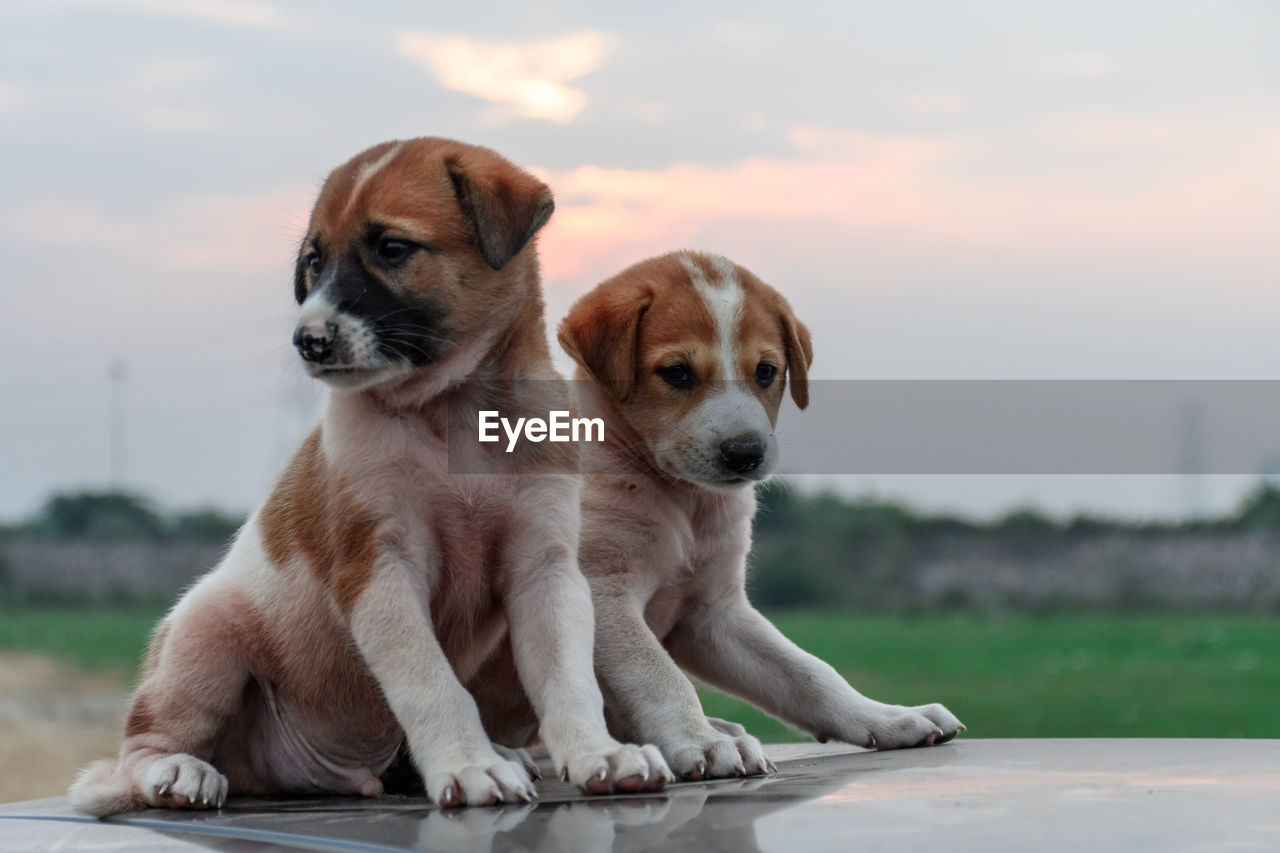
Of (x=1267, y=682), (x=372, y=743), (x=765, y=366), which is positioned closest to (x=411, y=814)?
(x=372, y=743)

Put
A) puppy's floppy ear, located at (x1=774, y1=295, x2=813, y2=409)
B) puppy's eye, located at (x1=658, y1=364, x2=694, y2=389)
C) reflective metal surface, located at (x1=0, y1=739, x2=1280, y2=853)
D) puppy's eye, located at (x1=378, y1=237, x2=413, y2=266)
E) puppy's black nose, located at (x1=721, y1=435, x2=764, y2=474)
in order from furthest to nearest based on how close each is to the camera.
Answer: puppy's floppy ear, located at (x1=774, y1=295, x2=813, y2=409) → puppy's eye, located at (x1=658, y1=364, x2=694, y2=389) → puppy's black nose, located at (x1=721, y1=435, x2=764, y2=474) → puppy's eye, located at (x1=378, y1=237, x2=413, y2=266) → reflective metal surface, located at (x1=0, y1=739, x2=1280, y2=853)

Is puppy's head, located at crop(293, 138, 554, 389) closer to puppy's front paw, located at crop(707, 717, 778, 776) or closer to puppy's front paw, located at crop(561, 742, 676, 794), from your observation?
puppy's front paw, located at crop(561, 742, 676, 794)

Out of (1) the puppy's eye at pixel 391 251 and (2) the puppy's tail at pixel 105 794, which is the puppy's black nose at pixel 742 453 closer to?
(1) the puppy's eye at pixel 391 251

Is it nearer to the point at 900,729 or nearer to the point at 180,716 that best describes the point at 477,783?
the point at 180,716

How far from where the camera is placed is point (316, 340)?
3760 mm

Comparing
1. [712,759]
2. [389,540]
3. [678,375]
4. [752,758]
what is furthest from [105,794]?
[678,375]

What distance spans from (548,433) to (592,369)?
72cm

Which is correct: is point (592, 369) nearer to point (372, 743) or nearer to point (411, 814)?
point (372, 743)

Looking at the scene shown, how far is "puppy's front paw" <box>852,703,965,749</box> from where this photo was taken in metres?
4.51

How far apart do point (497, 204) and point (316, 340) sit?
0.73m

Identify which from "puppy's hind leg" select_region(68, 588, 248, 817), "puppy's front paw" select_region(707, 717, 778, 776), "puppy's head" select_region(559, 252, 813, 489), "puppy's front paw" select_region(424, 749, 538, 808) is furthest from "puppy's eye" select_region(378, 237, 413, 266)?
"puppy's front paw" select_region(707, 717, 778, 776)

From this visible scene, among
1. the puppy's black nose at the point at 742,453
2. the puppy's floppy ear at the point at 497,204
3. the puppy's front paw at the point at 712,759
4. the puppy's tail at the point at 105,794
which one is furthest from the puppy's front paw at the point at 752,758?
the puppy's tail at the point at 105,794

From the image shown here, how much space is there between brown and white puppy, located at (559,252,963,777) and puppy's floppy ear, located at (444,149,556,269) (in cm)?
68

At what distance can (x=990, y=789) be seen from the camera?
10.9 ft
